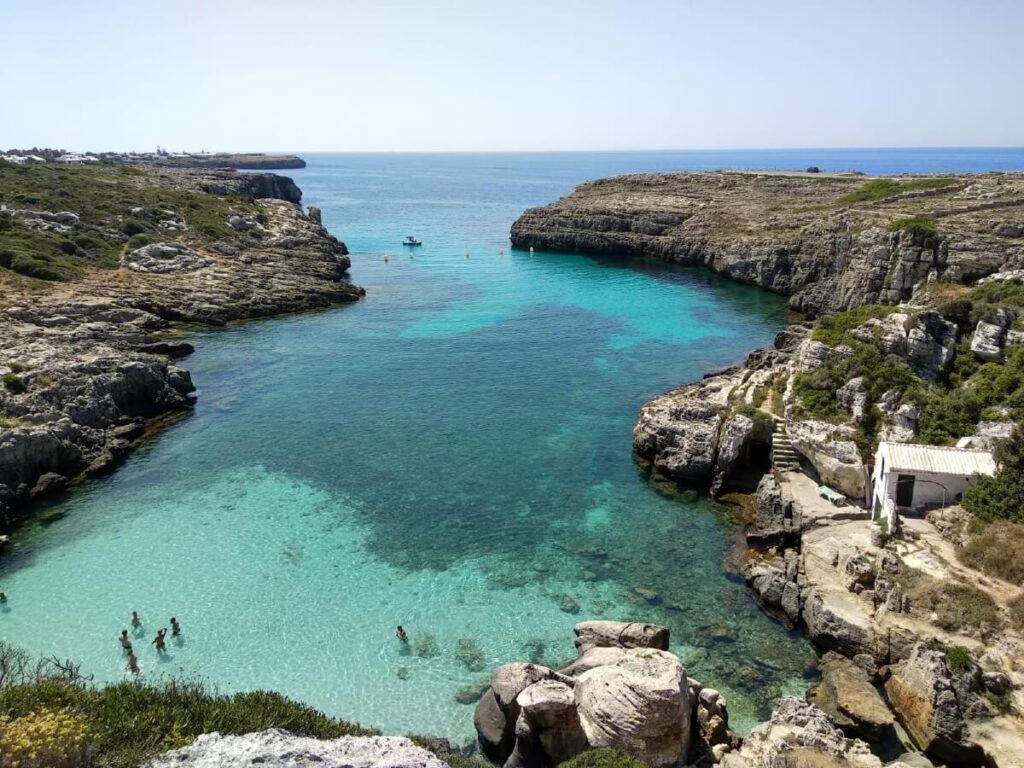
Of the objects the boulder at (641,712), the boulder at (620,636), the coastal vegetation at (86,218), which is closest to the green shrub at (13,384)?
the coastal vegetation at (86,218)

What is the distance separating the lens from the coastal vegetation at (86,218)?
66.7 meters

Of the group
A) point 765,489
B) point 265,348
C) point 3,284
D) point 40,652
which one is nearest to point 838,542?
point 765,489

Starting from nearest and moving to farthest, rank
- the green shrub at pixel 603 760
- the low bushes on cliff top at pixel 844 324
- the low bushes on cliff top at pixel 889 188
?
the green shrub at pixel 603 760 → the low bushes on cliff top at pixel 844 324 → the low bushes on cliff top at pixel 889 188

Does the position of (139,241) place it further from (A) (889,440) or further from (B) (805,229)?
(A) (889,440)

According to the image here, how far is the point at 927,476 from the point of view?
28.6 meters

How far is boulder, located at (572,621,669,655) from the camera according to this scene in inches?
910

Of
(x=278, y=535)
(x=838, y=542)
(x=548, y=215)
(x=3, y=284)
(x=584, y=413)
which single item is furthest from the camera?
(x=548, y=215)

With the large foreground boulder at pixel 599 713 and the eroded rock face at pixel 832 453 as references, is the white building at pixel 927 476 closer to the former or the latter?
the eroded rock face at pixel 832 453

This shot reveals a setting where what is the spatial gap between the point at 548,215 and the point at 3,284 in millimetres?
76880

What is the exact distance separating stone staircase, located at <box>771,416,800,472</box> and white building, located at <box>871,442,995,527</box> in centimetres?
531

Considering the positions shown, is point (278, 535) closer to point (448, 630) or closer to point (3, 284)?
point (448, 630)

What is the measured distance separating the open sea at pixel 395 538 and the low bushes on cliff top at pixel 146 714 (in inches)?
221

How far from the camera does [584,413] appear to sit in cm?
4553

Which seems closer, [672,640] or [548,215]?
[672,640]
